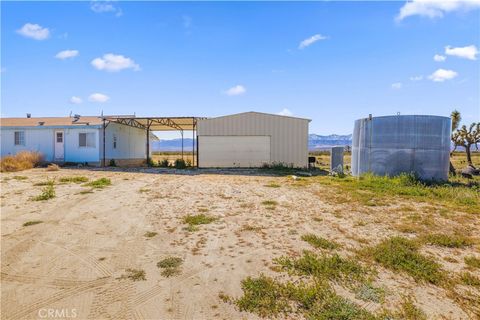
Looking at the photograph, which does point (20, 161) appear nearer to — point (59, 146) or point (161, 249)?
point (59, 146)

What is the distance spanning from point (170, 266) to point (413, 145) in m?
12.4

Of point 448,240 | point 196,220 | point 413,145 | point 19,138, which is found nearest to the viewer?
point 448,240

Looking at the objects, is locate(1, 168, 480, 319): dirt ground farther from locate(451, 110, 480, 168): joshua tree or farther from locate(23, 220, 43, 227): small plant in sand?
locate(451, 110, 480, 168): joshua tree

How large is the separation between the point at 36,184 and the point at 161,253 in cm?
924

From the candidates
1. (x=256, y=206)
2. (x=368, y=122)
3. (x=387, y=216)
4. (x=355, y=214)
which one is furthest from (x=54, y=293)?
(x=368, y=122)

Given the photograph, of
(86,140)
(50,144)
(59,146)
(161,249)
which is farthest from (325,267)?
(50,144)

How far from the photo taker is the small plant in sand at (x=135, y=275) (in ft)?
13.2

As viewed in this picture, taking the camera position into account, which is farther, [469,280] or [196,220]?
[196,220]

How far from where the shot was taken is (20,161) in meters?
17.7

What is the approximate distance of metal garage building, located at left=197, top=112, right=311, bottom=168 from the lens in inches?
814

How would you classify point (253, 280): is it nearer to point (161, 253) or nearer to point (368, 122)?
point (161, 253)

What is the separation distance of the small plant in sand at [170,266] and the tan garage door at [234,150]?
16.3 m

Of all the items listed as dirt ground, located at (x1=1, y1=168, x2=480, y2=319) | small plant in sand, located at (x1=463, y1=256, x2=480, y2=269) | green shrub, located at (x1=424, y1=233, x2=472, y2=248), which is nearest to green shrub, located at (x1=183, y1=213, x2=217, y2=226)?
dirt ground, located at (x1=1, y1=168, x2=480, y2=319)

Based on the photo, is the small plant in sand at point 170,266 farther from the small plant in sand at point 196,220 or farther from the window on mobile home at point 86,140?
the window on mobile home at point 86,140
